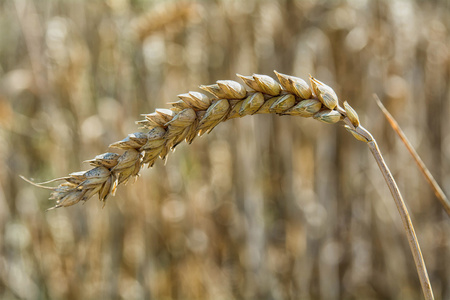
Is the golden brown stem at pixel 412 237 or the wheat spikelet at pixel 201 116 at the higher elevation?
the wheat spikelet at pixel 201 116

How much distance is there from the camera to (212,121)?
71cm

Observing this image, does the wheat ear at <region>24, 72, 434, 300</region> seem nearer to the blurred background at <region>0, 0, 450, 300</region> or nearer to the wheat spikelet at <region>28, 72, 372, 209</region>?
the wheat spikelet at <region>28, 72, 372, 209</region>

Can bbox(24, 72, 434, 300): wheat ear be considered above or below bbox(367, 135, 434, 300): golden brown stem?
above

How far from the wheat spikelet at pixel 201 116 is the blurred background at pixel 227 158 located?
161 cm

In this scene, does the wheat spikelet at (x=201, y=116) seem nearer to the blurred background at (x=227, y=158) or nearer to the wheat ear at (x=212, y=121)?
the wheat ear at (x=212, y=121)

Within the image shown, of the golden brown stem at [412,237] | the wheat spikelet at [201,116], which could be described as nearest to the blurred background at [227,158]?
the wheat spikelet at [201,116]

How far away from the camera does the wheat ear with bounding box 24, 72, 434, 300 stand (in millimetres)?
650

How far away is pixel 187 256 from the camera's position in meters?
2.56

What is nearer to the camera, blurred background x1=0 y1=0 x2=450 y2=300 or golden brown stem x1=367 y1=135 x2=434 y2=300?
golden brown stem x1=367 y1=135 x2=434 y2=300

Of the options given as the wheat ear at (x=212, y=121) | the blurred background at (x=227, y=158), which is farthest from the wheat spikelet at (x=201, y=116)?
the blurred background at (x=227, y=158)

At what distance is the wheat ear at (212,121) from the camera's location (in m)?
0.65

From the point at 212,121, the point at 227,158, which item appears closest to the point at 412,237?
the point at 212,121

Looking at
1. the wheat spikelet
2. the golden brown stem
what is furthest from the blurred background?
the golden brown stem

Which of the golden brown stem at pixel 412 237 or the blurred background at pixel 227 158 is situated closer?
the golden brown stem at pixel 412 237
